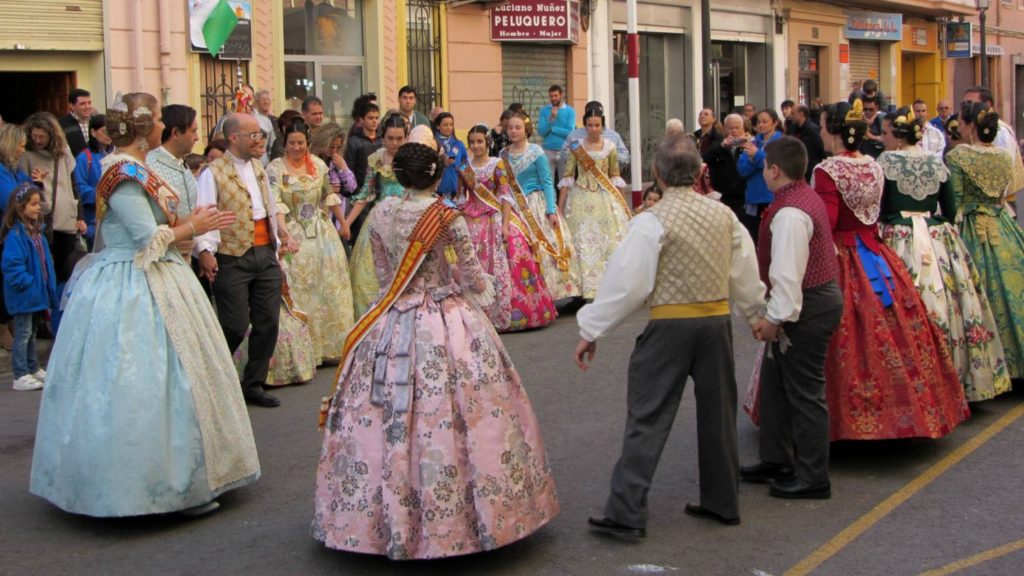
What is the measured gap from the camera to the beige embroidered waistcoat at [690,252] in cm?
509

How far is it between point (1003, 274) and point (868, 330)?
1.80m

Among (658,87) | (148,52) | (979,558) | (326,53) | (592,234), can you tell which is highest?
(658,87)

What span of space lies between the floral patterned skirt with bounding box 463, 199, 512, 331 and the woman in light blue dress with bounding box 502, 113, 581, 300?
53cm

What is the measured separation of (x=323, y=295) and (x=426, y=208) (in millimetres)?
4159

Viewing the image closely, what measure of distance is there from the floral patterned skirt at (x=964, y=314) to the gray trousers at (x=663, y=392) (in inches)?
84.5

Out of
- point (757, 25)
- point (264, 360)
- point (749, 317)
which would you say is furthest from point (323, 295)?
point (757, 25)

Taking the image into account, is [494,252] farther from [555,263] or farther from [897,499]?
[897,499]

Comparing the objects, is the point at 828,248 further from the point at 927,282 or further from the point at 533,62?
the point at 533,62

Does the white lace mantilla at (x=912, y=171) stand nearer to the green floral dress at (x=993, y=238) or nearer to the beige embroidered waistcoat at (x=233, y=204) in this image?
the green floral dress at (x=993, y=238)

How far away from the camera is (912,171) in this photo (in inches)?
271

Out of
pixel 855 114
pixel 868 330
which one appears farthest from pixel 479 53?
pixel 868 330

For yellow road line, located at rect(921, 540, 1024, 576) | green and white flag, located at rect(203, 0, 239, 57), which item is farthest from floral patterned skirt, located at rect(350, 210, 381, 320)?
yellow road line, located at rect(921, 540, 1024, 576)

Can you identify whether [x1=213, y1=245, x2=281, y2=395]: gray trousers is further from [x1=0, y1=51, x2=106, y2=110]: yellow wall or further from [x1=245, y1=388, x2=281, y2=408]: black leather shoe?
[x1=0, y1=51, x2=106, y2=110]: yellow wall

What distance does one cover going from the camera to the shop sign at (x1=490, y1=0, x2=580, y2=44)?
58.7ft
